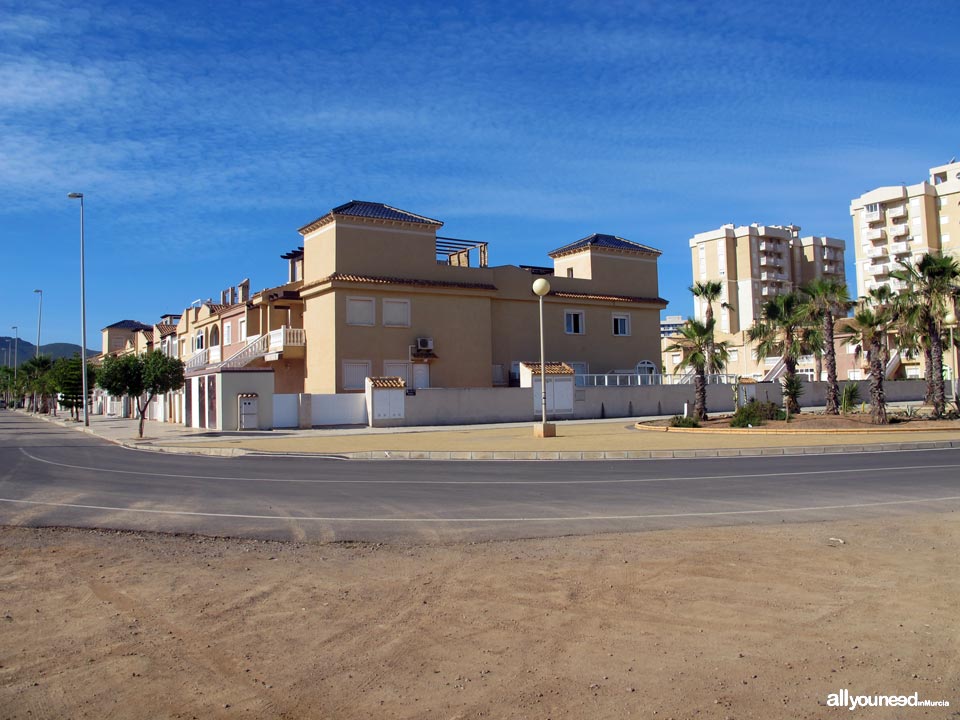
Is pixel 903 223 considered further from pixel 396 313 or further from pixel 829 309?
pixel 396 313

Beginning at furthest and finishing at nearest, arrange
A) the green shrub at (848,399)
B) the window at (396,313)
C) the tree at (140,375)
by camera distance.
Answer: the window at (396,313) < the green shrub at (848,399) < the tree at (140,375)

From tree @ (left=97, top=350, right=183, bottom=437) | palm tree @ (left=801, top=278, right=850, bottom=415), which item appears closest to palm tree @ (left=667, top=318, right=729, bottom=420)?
palm tree @ (left=801, top=278, right=850, bottom=415)

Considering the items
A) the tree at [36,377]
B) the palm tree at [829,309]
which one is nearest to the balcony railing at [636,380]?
the palm tree at [829,309]

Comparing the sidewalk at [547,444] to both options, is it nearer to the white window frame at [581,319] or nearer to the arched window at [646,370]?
the white window frame at [581,319]

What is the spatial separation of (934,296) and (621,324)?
23.0 m

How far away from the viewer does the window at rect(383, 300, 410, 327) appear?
135 ft

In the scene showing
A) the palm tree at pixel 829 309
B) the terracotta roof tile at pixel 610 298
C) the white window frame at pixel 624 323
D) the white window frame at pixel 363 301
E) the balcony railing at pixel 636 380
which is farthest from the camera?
the white window frame at pixel 624 323

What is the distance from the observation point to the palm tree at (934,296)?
94.7ft

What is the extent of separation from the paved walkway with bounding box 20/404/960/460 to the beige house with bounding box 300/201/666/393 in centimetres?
933

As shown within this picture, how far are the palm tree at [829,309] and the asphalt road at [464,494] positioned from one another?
12.2 metres

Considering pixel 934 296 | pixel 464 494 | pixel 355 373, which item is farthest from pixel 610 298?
pixel 464 494

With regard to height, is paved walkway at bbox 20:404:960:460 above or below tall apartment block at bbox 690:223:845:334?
below

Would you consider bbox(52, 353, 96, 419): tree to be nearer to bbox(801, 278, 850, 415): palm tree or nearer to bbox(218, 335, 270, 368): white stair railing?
bbox(218, 335, 270, 368): white stair railing

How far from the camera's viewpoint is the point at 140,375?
33938 millimetres
